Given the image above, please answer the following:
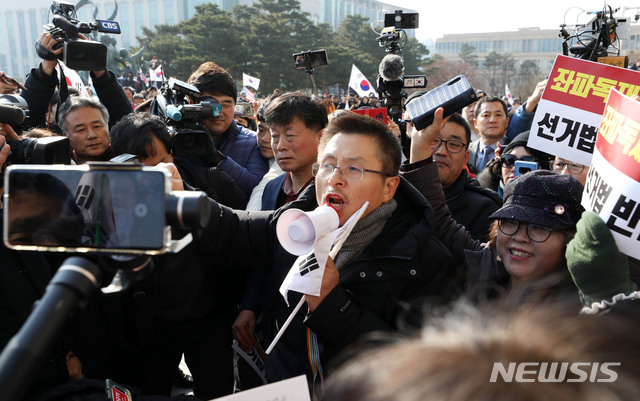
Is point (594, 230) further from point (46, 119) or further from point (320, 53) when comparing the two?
point (320, 53)

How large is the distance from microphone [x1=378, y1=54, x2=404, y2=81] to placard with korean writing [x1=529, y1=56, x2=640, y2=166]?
1.98 metres

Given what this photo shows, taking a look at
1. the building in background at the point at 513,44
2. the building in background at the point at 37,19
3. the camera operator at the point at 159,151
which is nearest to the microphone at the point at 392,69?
the camera operator at the point at 159,151

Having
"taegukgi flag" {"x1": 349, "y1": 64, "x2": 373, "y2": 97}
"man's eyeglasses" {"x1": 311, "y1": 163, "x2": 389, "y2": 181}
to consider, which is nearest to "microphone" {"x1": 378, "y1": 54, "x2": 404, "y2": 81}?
"man's eyeglasses" {"x1": 311, "y1": 163, "x2": 389, "y2": 181}

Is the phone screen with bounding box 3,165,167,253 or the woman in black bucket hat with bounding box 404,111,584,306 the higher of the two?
the phone screen with bounding box 3,165,167,253

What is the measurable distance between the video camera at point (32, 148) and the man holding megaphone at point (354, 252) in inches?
23.3

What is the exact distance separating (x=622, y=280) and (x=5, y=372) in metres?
1.41

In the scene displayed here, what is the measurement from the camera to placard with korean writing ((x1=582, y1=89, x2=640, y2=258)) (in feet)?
4.63

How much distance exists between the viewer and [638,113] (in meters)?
1.47

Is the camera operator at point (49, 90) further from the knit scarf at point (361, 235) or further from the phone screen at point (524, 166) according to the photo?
the phone screen at point (524, 166)

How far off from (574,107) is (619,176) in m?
0.97

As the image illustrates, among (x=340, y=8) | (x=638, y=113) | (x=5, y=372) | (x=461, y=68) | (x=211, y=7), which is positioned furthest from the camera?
(x=340, y=8)

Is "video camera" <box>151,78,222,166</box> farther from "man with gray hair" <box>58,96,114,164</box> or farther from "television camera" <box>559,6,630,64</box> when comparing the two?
"television camera" <box>559,6,630,64</box>

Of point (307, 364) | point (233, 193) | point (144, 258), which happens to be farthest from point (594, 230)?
point (233, 193)

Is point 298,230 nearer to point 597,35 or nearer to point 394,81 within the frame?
point 394,81
